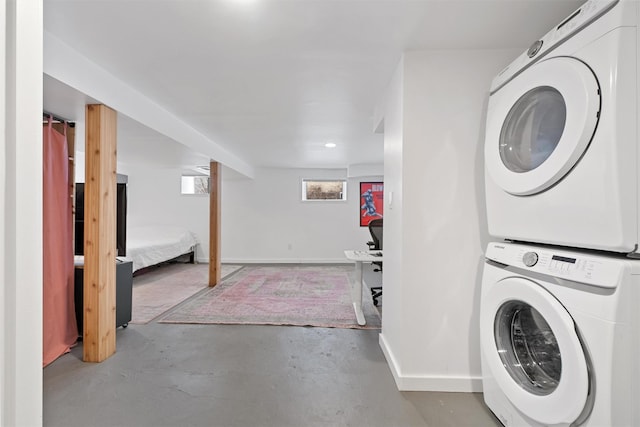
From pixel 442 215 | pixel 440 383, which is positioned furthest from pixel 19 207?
pixel 440 383

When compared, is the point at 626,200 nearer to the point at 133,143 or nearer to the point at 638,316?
the point at 638,316

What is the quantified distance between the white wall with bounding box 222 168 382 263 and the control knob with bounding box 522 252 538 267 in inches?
224

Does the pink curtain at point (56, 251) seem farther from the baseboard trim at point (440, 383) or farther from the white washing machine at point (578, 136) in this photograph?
the white washing machine at point (578, 136)

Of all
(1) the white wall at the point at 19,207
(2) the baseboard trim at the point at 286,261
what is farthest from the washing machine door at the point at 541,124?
(2) the baseboard trim at the point at 286,261

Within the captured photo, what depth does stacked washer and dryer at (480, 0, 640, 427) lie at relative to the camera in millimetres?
1000

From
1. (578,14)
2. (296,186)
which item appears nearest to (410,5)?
(578,14)


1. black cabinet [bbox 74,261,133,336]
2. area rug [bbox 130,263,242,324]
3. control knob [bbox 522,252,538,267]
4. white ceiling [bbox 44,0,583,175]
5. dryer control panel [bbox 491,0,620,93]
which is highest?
white ceiling [bbox 44,0,583,175]

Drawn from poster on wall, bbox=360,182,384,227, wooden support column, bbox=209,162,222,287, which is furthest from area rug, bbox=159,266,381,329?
poster on wall, bbox=360,182,384,227

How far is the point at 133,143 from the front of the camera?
360cm

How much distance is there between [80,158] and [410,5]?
636 centimetres

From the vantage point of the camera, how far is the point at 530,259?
1.32 metres

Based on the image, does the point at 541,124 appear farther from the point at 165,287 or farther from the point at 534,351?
the point at 165,287

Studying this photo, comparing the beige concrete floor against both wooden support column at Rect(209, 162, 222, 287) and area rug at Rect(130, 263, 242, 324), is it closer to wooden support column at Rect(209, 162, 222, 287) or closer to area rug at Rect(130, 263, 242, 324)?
area rug at Rect(130, 263, 242, 324)

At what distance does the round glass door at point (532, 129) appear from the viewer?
4.25ft
